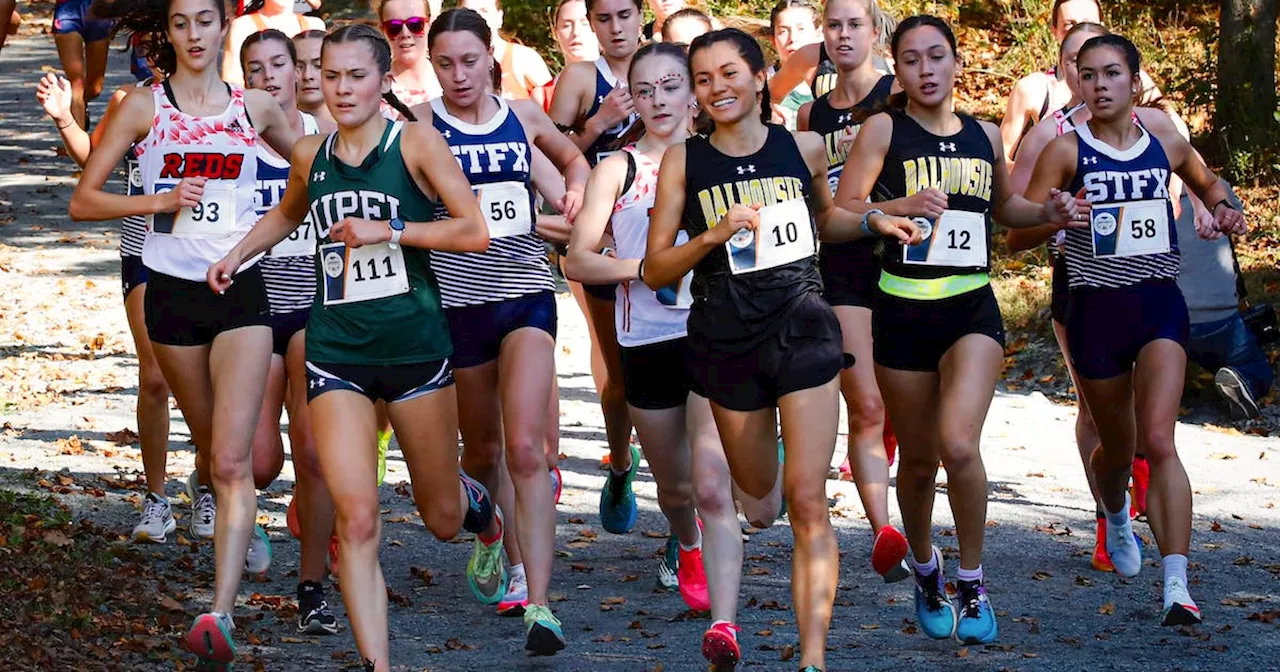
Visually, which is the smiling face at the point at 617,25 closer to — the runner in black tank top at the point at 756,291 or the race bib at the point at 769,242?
the runner in black tank top at the point at 756,291

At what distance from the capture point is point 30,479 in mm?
8414

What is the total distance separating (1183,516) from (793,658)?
5.01 feet

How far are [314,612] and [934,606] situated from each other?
7.09 feet

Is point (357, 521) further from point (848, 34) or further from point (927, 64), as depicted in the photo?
point (848, 34)

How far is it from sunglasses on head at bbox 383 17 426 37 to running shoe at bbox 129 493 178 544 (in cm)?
221

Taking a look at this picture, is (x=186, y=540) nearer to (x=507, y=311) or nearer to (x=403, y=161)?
(x=507, y=311)

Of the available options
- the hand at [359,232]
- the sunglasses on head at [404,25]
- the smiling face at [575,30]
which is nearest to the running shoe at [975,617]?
the hand at [359,232]

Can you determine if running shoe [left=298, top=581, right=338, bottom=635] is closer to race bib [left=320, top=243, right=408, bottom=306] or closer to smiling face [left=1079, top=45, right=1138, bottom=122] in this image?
race bib [left=320, top=243, right=408, bottom=306]

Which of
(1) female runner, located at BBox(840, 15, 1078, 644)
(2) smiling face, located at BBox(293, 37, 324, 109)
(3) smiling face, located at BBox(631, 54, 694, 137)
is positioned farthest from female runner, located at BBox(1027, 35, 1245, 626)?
(2) smiling face, located at BBox(293, 37, 324, 109)

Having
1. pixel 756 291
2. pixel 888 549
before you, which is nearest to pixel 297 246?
pixel 756 291

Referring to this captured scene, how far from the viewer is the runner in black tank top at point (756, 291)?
5.29m

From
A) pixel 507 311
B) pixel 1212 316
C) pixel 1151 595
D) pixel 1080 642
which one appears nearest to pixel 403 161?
pixel 507 311

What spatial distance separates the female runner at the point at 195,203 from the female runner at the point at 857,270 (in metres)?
2.10

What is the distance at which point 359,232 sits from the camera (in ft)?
17.3
